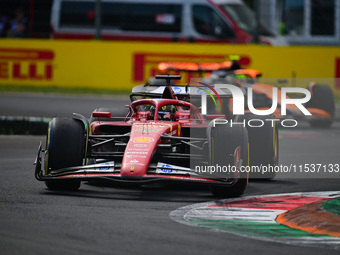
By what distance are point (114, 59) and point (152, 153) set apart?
17.2 m

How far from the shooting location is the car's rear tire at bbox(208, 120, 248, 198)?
9281 mm

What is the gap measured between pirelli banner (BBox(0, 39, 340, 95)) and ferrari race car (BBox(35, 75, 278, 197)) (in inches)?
616

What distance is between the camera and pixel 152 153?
30.2ft

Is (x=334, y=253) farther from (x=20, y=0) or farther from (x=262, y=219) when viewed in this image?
(x=20, y=0)

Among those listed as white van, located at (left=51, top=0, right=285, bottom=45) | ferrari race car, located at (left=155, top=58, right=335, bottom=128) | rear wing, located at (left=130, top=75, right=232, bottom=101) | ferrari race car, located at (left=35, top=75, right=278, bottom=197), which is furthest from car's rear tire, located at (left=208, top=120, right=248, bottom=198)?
white van, located at (left=51, top=0, right=285, bottom=45)

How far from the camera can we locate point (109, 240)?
6.92 metres

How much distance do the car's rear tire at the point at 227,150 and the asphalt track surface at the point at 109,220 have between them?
20 centimetres

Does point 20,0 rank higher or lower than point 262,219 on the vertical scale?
higher

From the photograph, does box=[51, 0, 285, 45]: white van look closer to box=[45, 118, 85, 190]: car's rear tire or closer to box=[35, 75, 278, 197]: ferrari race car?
box=[35, 75, 278, 197]: ferrari race car

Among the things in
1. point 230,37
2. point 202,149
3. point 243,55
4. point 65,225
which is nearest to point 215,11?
point 230,37

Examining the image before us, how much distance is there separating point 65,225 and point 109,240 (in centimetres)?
73

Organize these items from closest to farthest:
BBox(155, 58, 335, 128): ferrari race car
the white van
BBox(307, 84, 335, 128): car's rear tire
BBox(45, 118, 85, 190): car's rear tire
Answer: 1. BBox(45, 118, 85, 190): car's rear tire
2. BBox(155, 58, 335, 128): ferrari race car
3. BBox(307, 84, 335, 128): car's rear tire
4. the white van

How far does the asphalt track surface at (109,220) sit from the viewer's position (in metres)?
6.70

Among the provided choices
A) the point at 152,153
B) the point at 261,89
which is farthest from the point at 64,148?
the point at 261,89
